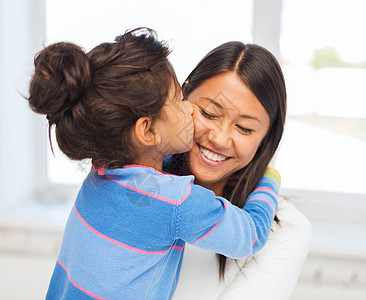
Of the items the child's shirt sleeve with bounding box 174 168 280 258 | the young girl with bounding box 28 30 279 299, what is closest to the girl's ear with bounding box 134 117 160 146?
the young girl with bounding box 28 30 279 299

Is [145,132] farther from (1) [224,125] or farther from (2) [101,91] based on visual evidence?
(1) [224,125]

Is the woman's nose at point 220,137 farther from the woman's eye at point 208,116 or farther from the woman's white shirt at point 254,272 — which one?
the woman's white shirt at point 254,272

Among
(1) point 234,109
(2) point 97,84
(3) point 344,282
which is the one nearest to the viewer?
(2) point 97,84

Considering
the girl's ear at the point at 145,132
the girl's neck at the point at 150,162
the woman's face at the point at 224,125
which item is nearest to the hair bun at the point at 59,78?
the girl's ear at the point at 145,132

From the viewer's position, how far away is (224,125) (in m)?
1.27

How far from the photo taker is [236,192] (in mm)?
1409

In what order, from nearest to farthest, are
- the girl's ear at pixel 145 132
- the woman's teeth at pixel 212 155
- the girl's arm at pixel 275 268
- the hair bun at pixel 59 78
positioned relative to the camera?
the hair bun at pixel 59 78 → the girl's ear at pixel 145 132 → the girl's arm at pixel 275 268 → the woman's teeth at pixel 212 155

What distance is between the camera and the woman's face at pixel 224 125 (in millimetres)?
1262

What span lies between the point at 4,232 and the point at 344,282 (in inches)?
59.5

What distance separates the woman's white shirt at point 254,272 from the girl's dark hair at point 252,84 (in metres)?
0.04

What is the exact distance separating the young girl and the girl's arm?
0.13 m

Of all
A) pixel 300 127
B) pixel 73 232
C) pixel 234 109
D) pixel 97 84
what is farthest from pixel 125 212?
pixel 300 127

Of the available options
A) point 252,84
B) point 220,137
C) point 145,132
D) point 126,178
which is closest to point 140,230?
point 126,178

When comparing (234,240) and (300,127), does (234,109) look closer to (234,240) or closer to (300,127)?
(234,240)
